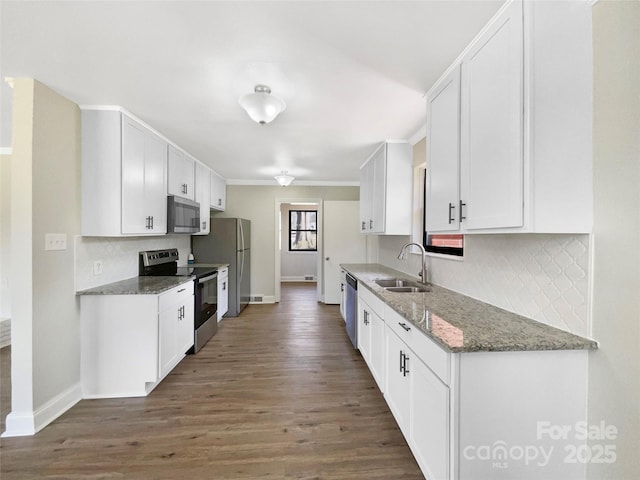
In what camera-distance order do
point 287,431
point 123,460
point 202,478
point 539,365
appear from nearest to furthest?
point 539,365, point 202,478, point 123,460, point 287,431

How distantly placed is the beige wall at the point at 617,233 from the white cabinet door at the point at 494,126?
30cm

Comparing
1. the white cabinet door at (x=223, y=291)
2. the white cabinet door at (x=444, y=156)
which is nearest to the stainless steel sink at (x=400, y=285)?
the white cabinet door at (x=444, y=156)

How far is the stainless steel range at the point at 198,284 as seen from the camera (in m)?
3.23

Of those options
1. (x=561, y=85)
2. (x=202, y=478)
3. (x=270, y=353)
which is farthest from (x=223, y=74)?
(x=270, y=353)

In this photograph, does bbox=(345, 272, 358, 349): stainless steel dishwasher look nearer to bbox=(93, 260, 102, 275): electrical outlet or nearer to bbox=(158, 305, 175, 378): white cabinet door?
bbox=(158, 305, 175, 378): white cabinet door

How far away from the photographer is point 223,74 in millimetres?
1812

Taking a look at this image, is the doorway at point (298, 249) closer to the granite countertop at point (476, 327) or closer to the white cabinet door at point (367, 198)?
the white cabinet door at point (367, 198)

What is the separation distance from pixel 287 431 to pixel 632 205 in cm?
221

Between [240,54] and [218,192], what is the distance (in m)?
3.64

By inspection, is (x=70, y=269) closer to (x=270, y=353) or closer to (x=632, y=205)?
(x=270, y=353)

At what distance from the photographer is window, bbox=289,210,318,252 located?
8.35 metres

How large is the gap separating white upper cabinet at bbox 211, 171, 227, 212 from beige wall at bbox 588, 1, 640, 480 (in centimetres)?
459

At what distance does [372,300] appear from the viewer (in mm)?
2518

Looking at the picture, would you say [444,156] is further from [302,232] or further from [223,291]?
[302,232]
